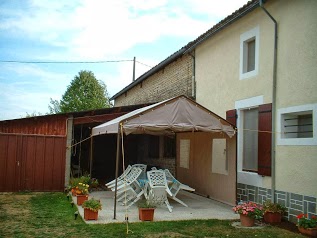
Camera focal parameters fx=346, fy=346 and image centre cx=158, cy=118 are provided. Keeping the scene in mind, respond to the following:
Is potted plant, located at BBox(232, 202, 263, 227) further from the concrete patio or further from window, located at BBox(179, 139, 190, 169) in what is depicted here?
window, located at BBox(179, 139, 190, 169)

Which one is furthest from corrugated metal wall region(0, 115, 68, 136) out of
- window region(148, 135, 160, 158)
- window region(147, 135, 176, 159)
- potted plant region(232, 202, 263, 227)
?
potted plant region(232, 202, 263, 227)

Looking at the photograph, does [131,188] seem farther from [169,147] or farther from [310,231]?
[169,147]

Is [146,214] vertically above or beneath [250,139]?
beneath

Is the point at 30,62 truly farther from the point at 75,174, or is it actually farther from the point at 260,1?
the point at 260,1

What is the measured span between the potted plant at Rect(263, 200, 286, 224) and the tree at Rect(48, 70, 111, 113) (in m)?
25.9

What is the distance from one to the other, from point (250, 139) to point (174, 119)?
217 centimetres

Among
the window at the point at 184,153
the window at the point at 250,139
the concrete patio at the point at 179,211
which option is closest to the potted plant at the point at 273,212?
the concrete patio at the point at 179,211

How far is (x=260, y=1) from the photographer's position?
7801mm

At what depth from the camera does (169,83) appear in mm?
13852

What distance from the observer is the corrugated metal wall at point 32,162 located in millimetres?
10594

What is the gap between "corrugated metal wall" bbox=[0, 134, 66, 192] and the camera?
10594mm

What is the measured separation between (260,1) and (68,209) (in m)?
6.52

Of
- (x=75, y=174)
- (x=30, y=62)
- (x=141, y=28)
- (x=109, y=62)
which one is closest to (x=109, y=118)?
(x=75, y=174)

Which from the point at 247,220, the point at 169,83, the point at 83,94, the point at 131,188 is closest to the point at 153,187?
the point at 131,188
